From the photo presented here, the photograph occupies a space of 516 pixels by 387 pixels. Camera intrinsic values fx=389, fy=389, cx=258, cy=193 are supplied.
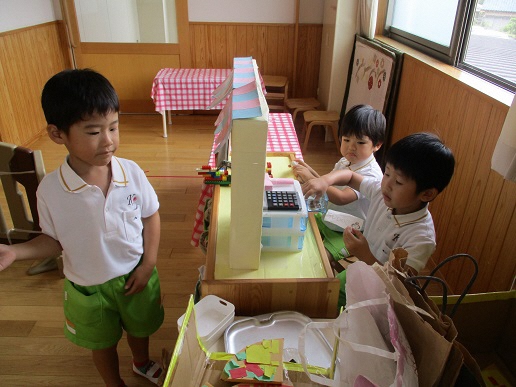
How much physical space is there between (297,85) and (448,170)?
3929 mm

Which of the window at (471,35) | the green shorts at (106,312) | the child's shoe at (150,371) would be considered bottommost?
the child's shoe at (150,371)

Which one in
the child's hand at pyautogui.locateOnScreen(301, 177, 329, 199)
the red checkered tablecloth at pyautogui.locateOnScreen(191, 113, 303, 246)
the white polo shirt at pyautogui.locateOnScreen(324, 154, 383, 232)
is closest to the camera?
the child's hand at pyautogui.locateOnScreen(301, 177, 329, 199)

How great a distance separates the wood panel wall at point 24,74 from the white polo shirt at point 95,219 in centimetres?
289

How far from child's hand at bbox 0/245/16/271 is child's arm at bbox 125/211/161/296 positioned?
0.34 metres

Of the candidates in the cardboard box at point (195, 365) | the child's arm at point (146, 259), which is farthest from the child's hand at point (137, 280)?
the cardboard box at point (195, 365)

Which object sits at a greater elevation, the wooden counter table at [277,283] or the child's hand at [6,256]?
the child's hand at [6,256]

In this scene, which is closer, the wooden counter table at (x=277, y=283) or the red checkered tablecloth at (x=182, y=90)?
the wooden counter table at (x=277, y=283)

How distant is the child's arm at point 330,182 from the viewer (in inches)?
53.4

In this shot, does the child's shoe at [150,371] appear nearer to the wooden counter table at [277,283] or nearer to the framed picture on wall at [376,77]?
the wooden counter table at [277,283]

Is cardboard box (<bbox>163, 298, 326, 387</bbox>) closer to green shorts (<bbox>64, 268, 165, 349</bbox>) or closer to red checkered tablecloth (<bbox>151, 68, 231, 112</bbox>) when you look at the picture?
green shorts (<bbox>64, 268, 165, 349</bbox>)

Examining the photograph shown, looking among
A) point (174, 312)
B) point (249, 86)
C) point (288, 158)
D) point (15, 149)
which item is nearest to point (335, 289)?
point (249, 86)

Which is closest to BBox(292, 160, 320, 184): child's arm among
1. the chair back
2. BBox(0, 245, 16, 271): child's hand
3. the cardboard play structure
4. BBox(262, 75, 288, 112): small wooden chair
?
the cardboard play structure

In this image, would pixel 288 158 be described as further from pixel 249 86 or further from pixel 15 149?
pixel 15 149

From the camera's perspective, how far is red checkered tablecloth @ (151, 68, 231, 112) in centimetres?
392
